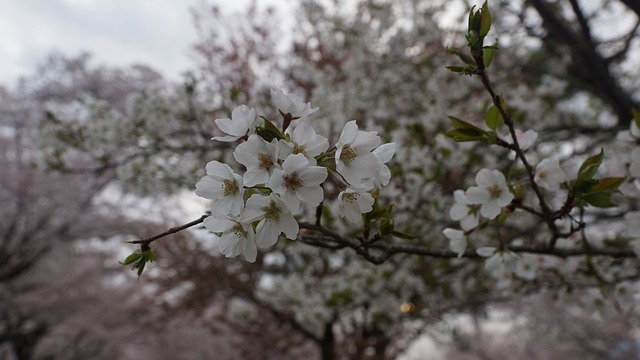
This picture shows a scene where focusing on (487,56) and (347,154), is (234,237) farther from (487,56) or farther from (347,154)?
(487,56)

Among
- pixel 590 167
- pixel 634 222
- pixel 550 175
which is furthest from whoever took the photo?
pixel 634 222

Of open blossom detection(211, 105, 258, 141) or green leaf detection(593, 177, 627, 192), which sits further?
green leaf detection(593, 177, 627, 192)

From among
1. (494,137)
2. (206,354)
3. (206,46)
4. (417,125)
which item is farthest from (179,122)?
(206,354)

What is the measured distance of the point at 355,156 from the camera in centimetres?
81

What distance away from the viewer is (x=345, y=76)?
443 centimetres

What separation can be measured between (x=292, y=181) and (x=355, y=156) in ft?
0.45

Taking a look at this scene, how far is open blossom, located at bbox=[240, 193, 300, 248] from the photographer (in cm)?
77

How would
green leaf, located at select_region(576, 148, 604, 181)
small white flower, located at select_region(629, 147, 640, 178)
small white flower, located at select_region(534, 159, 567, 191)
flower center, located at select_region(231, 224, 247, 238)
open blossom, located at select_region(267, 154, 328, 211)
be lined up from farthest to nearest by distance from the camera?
small white flower, located at select_region(629, 147, 640, 178) → small white flower, located at select_region(534, 159, 567, 191) → green leaf, located at select_region(576, 148, 604, 181) → flower center, located at select_region(231, 224, 247, 238) → open blossom, located at select_region(267, 154, 328, 211)

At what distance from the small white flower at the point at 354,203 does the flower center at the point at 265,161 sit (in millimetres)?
160

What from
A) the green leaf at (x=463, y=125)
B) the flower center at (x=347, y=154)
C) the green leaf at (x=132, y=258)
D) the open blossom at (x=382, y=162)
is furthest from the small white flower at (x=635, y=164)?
the green leaf at (x=132, y=258)

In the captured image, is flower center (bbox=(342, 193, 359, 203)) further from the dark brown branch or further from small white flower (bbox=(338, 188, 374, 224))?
the dark brown branch

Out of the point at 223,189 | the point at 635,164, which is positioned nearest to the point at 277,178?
the point at 223,189

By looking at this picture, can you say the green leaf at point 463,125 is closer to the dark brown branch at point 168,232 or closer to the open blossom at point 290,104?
the open blossom at point 290,104

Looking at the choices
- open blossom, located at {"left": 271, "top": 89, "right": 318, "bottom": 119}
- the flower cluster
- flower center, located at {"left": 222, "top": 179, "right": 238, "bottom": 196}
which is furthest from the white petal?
open blossom, located at {"left": 271, "top": 89, "right": 318, "bottom": 119}
